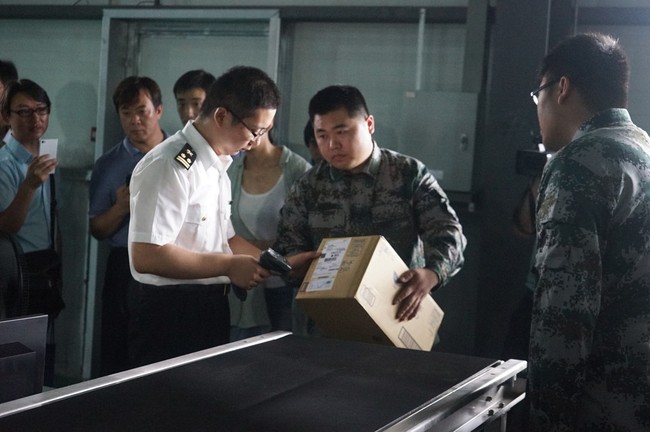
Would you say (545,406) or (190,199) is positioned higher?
(190,199)

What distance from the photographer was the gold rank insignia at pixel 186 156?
7.18 ft

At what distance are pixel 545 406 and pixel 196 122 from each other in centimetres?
129

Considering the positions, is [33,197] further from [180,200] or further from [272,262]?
[272,262]

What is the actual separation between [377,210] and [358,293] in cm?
60

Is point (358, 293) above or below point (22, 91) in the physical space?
below

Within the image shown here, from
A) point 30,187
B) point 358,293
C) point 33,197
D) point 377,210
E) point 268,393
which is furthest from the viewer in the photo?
point 33,197

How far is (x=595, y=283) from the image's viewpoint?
60.8 inches

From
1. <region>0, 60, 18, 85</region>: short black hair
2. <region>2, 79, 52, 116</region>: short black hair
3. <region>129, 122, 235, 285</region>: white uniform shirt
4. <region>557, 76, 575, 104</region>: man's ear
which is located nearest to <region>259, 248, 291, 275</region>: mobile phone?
<region>129, 122, 235, 285</region>: white uniform shirt

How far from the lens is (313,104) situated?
8.79 ft

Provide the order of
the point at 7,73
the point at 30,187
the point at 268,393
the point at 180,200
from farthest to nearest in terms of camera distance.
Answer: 1. the point at 7,73
2. the point at 30,187
3. the point at 180,200
4. the point at 268,393

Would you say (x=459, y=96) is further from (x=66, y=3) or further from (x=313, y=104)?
(x=66, y=3)

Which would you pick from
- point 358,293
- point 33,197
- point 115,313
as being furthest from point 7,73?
point 358,293

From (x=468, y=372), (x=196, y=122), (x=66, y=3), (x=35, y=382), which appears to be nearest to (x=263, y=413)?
(x=35, y=382)

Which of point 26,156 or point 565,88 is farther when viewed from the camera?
point 26,156
